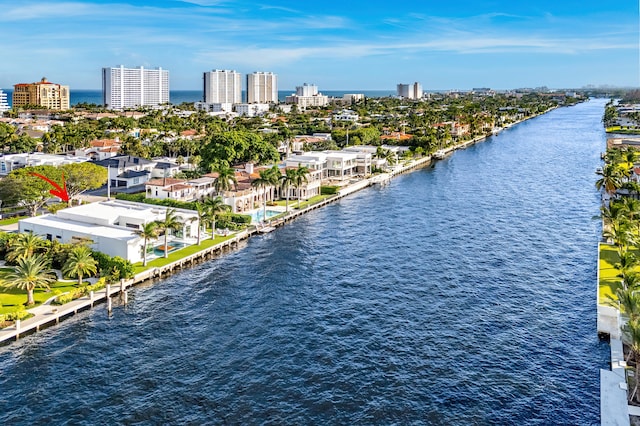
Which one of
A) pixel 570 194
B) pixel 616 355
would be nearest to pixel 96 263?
pixel 616 355

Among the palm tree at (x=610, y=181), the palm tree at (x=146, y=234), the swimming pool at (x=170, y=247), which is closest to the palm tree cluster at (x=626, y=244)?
the palm tree at (x=610, y=181)

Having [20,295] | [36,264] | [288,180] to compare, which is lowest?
[20,295]

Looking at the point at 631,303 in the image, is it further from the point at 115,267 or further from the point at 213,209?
the point at 213,209

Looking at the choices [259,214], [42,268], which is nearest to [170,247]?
[42,268]

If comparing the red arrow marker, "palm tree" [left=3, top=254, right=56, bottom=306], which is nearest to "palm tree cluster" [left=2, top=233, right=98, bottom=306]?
"palm tree" [left=3, top=254, right=56, bottom=306]

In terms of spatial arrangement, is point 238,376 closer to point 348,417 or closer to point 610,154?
point 348,417

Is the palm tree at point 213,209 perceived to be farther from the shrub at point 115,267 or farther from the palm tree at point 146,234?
the shrub at point 115,267
